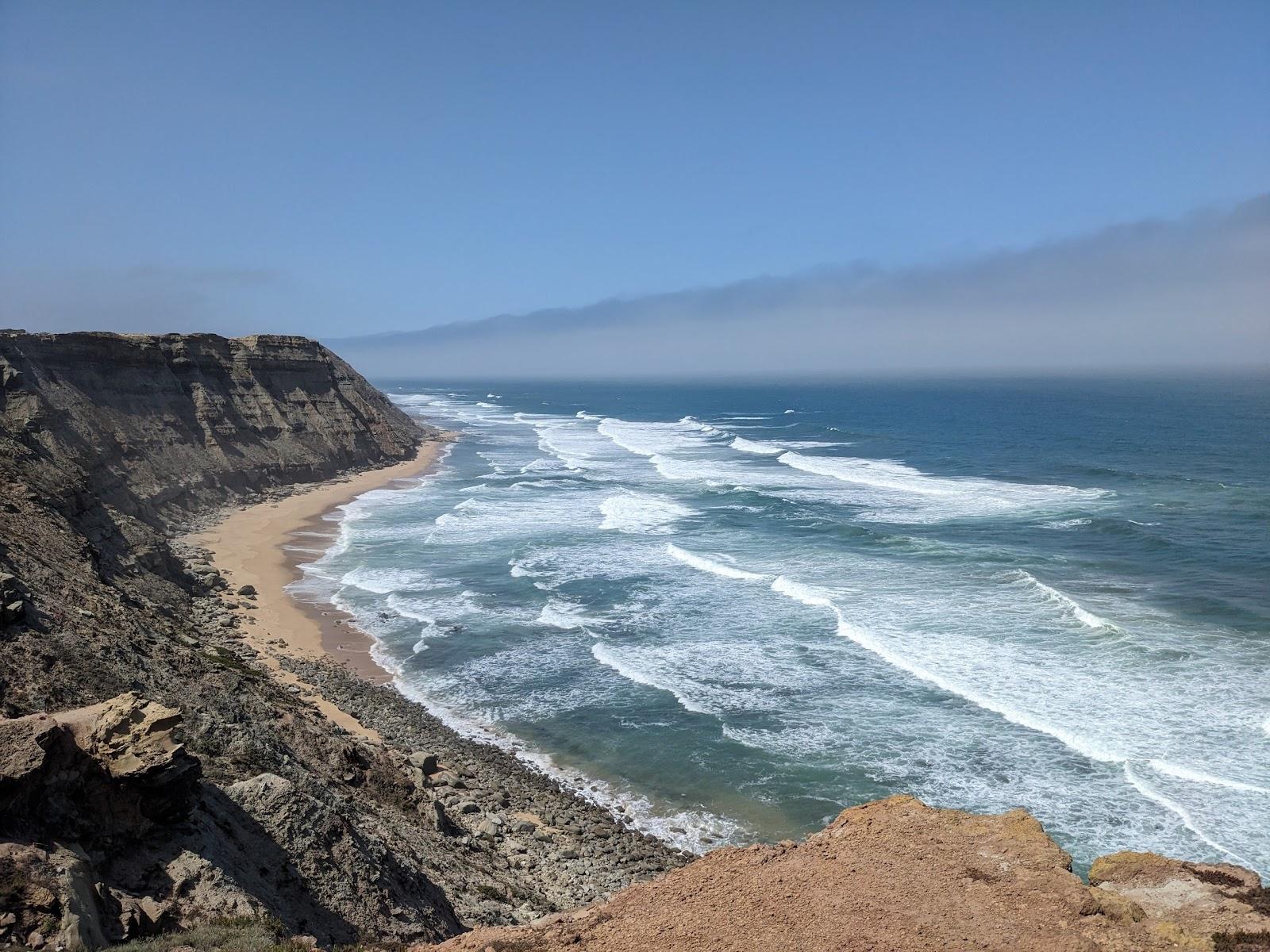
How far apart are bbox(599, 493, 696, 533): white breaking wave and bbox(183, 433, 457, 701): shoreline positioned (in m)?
17.1

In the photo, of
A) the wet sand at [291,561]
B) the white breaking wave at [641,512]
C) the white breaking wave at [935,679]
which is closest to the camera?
the white breaking wave at [935,679]

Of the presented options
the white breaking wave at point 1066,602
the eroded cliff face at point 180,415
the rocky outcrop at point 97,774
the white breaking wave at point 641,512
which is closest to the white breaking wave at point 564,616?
the white breaking wave at point 641,512

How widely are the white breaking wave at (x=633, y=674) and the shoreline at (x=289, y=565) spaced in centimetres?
741

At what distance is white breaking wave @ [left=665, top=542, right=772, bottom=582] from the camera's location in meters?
39.3

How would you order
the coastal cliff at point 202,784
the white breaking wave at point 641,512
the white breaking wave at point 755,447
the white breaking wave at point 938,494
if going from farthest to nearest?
the white breaking wave at point 755,447 → the white breaking wave at point 938,494 → the white breaking wave at point 641,512 → the coastal cliff at point 202,784

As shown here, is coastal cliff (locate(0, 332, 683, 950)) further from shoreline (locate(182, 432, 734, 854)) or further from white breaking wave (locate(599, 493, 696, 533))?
white breaking wave (locate(599, 493, 696, 533))

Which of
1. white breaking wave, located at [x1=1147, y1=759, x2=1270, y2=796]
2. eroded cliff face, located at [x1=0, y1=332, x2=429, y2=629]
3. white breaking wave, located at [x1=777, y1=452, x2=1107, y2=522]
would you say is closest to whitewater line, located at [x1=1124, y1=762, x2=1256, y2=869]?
A: white breaking wave, located at [x1=1147, y1=759, x2=1270, y2=796]

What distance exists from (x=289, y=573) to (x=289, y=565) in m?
1.67

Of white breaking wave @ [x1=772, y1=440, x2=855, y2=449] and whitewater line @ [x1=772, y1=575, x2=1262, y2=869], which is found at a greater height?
white breaking wave @ [x1=772, y1=440, x2=855, y2=449]

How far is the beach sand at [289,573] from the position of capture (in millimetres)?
30058

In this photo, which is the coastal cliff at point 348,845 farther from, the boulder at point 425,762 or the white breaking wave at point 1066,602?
the white breaking wave at point 1066,602

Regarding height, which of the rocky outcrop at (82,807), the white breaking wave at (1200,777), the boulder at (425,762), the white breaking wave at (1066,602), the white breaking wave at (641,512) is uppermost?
the rocky outcrop at (82,807)

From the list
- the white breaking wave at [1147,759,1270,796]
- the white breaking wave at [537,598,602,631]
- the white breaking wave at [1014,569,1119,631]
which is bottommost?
the white breaking wave at [1147,759,1270,796]

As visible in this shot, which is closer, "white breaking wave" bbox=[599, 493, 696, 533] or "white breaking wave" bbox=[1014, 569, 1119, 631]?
"white breaking wave" bbox=[1014, 569, 1119, 631]
